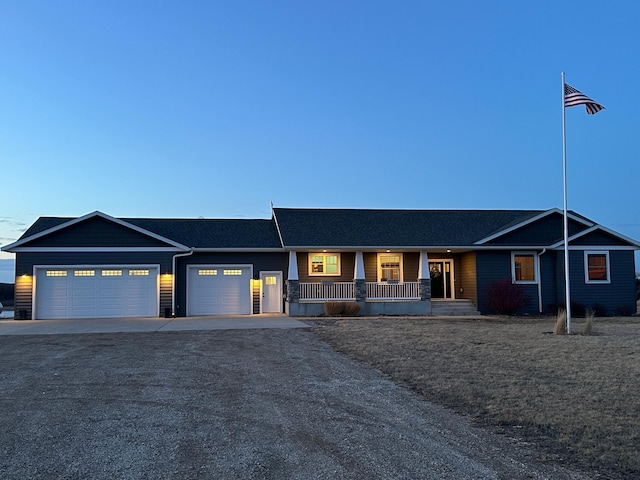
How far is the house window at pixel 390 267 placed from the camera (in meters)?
24.9

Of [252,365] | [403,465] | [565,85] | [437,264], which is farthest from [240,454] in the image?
[437,264]

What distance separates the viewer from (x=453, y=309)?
23672mm

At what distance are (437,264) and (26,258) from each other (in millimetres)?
17282

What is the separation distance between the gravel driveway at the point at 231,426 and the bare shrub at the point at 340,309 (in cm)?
1183

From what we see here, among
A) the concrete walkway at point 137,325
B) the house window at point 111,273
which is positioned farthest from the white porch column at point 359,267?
the house window at point 111,273

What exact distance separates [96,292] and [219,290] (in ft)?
15.7

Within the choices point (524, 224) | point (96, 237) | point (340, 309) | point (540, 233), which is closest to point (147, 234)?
point (96, 237)

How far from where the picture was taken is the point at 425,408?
23.1 feet

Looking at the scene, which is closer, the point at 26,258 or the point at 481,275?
the point at 26,258

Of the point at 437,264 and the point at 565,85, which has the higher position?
the point at 565,85

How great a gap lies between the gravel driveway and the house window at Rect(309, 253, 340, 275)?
1349 cm

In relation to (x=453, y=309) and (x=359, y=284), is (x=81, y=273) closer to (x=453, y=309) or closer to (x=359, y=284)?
(x=359, y=284)

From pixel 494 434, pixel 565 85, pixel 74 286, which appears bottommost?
pixel 494 434

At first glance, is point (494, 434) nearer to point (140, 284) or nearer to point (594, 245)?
point (140, 284)
